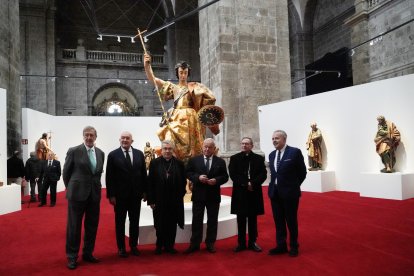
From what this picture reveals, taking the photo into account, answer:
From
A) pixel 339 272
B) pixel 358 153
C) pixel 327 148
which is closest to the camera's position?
pixel 339 272

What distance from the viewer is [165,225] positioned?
14.4 feet

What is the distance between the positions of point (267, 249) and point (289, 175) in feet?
3.25

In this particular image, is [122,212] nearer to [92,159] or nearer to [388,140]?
[92,159]

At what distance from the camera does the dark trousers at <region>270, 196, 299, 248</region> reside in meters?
4.15

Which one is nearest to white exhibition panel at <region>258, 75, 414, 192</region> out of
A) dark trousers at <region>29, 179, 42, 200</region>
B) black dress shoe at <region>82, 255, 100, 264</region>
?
black dress shoe at <region>82, 255, 100, 264</region>

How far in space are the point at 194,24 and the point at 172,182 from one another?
68.7ft

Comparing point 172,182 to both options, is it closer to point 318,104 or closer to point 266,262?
point 266,262

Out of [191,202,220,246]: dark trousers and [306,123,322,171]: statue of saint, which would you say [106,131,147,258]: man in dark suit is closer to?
[191,202,220,246]: dark trousers

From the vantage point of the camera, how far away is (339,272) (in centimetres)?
355

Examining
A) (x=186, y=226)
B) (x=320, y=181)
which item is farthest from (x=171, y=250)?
(x=320, y=181)

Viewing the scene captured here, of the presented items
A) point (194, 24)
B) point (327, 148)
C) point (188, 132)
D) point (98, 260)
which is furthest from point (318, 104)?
point (194, 24)

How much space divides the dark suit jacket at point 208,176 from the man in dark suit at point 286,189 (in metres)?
0.60

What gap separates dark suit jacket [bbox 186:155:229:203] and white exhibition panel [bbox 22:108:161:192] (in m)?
9.22

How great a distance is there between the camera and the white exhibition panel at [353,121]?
8.66m
